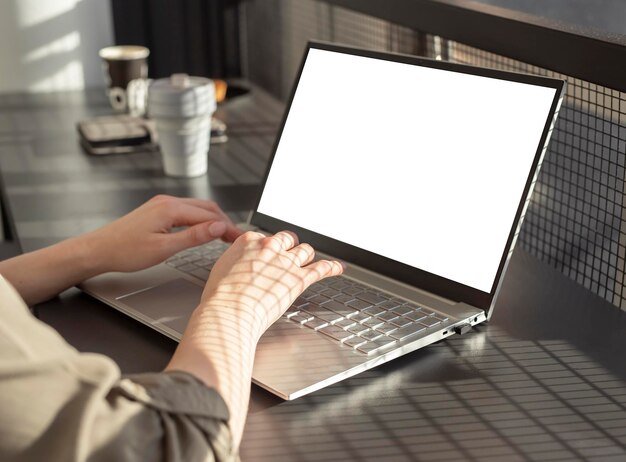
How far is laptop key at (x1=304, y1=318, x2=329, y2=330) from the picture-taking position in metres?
0.88

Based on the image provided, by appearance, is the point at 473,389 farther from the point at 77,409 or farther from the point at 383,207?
the point at 77,409

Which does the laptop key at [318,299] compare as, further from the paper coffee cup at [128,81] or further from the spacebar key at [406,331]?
the paper coffee cup at [128,81]

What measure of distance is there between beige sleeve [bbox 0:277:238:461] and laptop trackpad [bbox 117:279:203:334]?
0.29 m

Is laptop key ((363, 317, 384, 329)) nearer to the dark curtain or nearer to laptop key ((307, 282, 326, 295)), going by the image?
laptop key ((307, 282, 326, 295))

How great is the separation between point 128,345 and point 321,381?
23 cm

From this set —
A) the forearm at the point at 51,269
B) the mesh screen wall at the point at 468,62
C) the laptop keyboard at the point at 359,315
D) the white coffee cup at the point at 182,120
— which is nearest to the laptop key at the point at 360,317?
the laptop keyboard at the point at 359,315

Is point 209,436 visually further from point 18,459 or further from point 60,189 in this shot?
point 60,189

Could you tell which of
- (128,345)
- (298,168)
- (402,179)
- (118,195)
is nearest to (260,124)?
(118,195)

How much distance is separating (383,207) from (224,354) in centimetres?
34

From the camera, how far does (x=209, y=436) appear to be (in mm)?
620

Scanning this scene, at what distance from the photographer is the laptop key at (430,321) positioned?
88 centimetres

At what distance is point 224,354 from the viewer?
2.38 feet

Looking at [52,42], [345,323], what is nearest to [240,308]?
[345,323]

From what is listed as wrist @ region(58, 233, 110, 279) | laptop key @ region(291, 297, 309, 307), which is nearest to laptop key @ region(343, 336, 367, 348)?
laptop key @ region(291, 297, 309, 307)
